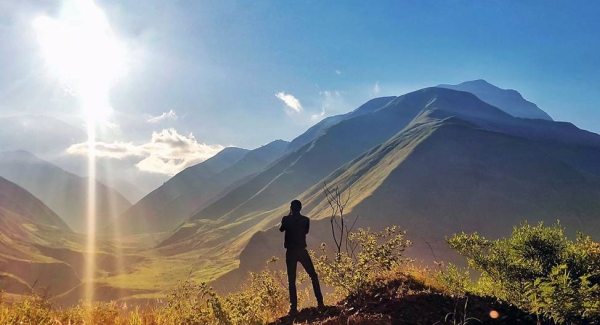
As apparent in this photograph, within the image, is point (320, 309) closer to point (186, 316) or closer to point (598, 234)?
point (186, 316)

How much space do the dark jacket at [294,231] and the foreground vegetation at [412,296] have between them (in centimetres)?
90

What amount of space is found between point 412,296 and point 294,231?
3.33 m

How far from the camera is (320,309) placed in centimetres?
841

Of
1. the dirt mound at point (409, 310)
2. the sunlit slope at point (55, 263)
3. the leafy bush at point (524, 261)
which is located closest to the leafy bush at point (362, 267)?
the dirt mound at point (409, 310)

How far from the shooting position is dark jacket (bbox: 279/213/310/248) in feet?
31.9

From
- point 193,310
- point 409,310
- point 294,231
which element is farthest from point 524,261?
point 193,310

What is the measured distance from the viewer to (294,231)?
32.0 feet

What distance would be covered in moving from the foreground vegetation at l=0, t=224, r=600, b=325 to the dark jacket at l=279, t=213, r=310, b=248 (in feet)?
2.96

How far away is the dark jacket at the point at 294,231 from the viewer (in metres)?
9.71

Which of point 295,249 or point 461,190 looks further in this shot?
point 461,190

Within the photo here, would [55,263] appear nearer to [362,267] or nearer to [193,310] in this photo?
[193,310]

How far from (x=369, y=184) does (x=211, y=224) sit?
316ft

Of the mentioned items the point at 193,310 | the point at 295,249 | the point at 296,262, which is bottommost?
the point at 193,310

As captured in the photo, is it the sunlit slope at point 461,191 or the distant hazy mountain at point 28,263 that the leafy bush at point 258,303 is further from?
the distant hazy mountain at point 28,263
